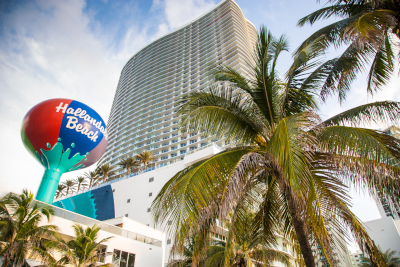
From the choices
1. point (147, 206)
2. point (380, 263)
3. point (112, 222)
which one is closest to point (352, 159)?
point (380, 263)

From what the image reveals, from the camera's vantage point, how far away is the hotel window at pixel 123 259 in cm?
1612

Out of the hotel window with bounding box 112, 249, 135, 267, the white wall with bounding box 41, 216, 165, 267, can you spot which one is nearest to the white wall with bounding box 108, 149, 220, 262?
the white wall with bounding box 41, 216, 165, 267

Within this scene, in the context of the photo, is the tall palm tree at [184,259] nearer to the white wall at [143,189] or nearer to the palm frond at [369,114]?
the palm frond at [369,114]

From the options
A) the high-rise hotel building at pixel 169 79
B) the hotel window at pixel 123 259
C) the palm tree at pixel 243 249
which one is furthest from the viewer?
the high-rise hotel building at pixel 169 79

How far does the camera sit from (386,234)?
166 feet

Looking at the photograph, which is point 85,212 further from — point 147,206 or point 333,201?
point 333,201

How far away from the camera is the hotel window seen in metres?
16.1

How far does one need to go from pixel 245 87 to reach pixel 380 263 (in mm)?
5006

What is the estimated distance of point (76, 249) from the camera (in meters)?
12.6

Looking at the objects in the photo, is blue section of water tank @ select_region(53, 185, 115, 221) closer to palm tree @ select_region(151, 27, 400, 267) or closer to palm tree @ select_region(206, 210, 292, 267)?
palm tree @ select_region(206, 210, 292, 267)

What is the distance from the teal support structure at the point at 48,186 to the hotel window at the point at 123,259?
5.35 meters

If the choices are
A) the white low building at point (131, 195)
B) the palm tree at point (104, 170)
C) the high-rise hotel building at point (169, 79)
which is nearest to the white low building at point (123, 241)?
the white low building at point (131, 195)

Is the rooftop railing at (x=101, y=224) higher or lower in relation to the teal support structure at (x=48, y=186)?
lower

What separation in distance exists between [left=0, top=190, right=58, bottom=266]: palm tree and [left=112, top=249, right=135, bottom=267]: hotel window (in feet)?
19.2
